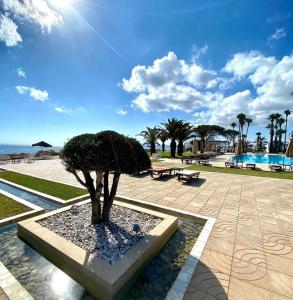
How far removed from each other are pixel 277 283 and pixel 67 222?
15.5 feet

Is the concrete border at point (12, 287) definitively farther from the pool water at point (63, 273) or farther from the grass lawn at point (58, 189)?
the grass lawn at point (58, 189)

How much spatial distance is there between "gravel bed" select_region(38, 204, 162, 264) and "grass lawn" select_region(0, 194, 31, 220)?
5.75 ft

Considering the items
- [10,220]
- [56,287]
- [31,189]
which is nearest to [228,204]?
[56,287]

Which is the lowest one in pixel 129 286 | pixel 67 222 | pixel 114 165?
pixel 129 286

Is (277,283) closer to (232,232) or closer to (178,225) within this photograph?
(232,232)

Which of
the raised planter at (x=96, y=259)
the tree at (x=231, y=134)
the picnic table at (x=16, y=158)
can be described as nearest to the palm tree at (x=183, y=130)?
the picnic table at (x=16, y=158)

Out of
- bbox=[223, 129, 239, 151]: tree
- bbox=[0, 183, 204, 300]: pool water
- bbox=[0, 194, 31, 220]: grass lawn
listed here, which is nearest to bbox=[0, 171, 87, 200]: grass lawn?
bbox=[0, 194, 31, 220]: grass lawn

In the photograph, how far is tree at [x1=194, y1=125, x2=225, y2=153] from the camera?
45.0 metres

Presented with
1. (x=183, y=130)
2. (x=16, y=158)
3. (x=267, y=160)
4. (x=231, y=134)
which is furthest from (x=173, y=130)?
(x=231, y=134)

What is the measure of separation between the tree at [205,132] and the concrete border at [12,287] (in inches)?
1696

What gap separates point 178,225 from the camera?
5461 mm

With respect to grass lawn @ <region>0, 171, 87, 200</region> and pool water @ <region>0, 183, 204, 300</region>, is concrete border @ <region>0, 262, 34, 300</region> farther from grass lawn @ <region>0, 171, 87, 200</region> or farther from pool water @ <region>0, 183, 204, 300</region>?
grass lawn @ <region>0, 171, 87, 200</region>

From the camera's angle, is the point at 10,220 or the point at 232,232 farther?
the point at 10,220

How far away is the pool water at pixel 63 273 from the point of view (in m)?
2.96
